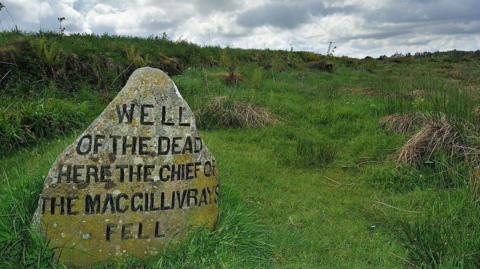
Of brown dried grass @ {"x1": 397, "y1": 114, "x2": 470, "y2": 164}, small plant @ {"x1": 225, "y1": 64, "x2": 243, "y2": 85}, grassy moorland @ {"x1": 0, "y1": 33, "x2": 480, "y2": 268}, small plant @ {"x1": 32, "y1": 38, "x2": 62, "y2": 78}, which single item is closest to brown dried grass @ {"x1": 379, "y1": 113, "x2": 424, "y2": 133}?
Result: grassy moorland @ {"x1": 0, "y1": 33, "x2": 480, "y2": 268}

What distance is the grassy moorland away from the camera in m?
4.30

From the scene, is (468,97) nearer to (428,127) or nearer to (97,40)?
(428,127)

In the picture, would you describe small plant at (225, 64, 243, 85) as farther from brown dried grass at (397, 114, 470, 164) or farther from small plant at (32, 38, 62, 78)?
brown dried grass at (397, 114, 470, 164)

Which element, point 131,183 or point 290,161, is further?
point 290,161

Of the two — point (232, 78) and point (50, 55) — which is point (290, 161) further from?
point (50, 55)

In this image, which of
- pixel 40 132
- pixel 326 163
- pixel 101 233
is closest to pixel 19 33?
pixel 40 132

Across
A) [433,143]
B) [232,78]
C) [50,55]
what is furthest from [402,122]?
[50,55]

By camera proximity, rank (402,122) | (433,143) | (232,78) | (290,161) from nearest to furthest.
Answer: (433,143)
(290,161)
(402,122)
(232,78)

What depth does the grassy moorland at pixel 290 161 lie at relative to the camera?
4297 mm

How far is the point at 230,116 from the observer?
8.73 metres

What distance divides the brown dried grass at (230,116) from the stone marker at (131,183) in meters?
4.10

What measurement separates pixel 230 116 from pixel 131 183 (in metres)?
4.58

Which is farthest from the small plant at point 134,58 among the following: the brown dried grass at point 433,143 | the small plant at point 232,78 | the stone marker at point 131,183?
the stone marker at point 131,183

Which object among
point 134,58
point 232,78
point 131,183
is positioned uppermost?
point 134,58
